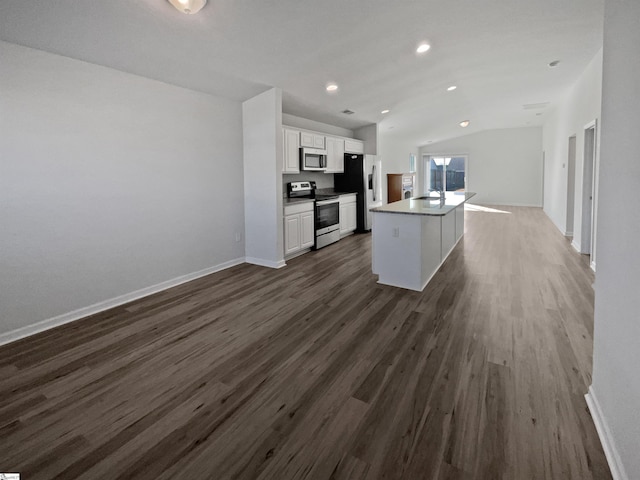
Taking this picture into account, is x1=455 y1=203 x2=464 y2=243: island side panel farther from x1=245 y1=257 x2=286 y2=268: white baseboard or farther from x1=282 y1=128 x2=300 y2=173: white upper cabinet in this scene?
x1=245 y1=257 x2=286 y2=268: white baseboard

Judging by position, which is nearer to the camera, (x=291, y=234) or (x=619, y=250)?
(x=619, y=250)

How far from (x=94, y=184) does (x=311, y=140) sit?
137 inches

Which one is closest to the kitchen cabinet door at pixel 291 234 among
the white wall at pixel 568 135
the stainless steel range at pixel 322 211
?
the stainless steel range at pixel 322 211

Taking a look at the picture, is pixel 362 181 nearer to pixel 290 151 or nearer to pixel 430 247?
pixel 290 151

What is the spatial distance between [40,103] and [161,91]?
123 cm

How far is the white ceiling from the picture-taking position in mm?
2665

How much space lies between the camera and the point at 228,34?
3.07 m

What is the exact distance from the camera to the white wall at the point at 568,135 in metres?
4.93

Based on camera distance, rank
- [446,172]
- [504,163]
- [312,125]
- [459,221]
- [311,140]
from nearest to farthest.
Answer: [311,140] < [459,221] < [312,125] < [504,163] < [446,172]

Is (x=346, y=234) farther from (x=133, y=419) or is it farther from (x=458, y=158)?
(x=458, y=158)

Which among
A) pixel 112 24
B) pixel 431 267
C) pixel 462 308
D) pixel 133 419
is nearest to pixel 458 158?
pixel 431 267

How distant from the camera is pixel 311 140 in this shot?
230 inches

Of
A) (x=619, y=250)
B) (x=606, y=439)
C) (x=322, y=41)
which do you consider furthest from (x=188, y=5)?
(x=606, y=439)

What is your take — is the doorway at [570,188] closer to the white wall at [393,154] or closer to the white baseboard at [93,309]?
the white wall at [393,154]
